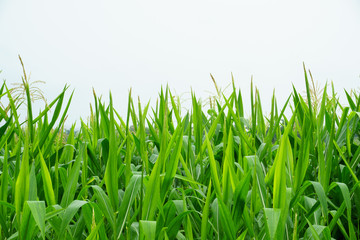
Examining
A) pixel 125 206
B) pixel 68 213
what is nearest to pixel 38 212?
pixel 68 213

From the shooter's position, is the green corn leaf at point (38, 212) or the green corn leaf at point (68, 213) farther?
the green corn leaf at point (68, 213)

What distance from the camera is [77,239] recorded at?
1368 mm

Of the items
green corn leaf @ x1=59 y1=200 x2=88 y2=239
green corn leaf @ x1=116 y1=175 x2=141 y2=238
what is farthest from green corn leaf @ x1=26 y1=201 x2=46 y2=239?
green corn leaf @ x1=116 y1=175 x2=141 y2=238

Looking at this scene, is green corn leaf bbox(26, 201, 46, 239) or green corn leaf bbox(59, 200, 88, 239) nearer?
green corn leaf bbox(26, 201, 46, 239)

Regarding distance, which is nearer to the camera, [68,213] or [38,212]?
[38,212]

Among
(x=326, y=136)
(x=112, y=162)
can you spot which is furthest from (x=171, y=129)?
(x=112, y=162)

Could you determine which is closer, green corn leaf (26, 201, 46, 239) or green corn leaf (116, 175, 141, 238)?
green corn leaf (26, 201, 46, 239)

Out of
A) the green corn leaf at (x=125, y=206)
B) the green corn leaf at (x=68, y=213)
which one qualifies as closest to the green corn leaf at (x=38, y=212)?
the green corn leaf at (x=68, y=213)

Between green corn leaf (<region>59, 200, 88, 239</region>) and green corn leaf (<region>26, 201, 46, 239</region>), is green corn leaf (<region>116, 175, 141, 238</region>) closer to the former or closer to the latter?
green corn leaf (<region>59, 200, 88, 239</region>)

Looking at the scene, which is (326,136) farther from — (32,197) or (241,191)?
(32,197)

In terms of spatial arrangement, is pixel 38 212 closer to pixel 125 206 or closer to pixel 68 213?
pixel 68 213

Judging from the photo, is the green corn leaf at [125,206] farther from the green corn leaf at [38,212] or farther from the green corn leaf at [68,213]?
the green corn leaf at [38,212]

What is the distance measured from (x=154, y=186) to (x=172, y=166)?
13cm

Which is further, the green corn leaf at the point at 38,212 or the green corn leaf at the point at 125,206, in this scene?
the green corn leaf at the point at 125,206
